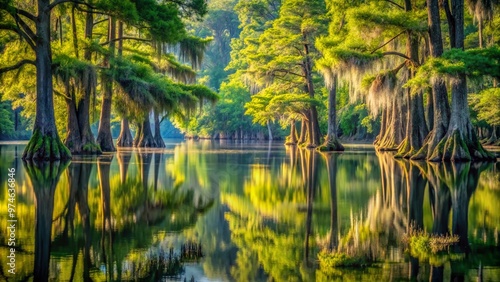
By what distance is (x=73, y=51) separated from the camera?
92.0ft

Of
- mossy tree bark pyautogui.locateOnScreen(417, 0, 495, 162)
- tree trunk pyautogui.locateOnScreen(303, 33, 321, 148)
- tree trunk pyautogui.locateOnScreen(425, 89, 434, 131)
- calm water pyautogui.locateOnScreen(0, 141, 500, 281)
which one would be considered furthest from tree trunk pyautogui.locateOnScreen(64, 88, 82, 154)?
tree trunk pyautogui.locateOnScreen(303, 33, 321, 148)

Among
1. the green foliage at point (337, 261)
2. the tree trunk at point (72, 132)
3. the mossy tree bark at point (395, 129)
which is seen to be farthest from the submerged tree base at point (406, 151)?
the green foliage at point (337, 261)

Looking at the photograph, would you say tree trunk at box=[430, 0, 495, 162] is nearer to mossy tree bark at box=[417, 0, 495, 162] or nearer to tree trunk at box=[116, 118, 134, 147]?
mossy tree bark at box=[417, 0, 495, 162]

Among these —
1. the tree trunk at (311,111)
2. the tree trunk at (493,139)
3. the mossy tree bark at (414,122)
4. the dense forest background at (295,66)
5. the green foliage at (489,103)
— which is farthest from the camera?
the tree trunk at (493,139)

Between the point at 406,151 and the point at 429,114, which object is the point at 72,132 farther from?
the point at 429,114

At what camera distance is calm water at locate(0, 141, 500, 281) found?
5.88 metres

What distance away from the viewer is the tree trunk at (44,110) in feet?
73.4

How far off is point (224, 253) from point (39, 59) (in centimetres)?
1846

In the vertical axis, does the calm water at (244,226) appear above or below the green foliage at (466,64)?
below

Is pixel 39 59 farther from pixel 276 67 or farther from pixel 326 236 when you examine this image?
pixel 276 67

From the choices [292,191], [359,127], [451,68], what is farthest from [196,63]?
[359,127]

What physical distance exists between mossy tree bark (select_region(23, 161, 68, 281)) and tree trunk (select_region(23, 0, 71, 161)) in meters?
4.70

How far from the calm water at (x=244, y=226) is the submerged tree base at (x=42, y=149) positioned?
22.1 feet

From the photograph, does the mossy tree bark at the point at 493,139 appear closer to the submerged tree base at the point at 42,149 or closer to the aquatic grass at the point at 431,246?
the submerged tree base at the point at 42,149
